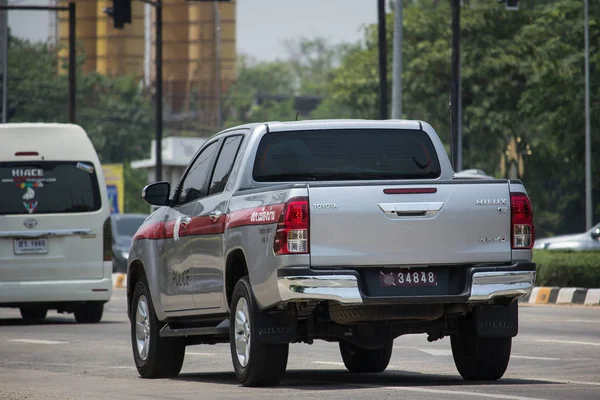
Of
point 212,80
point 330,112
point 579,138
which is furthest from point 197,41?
point 579,138

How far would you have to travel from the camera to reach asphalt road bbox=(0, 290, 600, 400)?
10383 mm

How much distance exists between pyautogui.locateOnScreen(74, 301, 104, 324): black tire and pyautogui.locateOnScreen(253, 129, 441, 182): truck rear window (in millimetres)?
10380

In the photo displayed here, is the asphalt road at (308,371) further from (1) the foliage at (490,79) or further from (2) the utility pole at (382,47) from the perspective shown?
(1) the foliage at (490,79)

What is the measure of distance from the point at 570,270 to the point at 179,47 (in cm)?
10596

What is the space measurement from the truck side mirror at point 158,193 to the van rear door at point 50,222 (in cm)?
854

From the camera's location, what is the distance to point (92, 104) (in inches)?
4149

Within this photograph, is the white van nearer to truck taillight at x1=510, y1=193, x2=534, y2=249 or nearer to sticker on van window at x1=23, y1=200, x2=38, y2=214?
sticker on van window at x1=23, y1=200, x2=38, y2=214

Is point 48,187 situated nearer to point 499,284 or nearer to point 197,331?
point 197,331

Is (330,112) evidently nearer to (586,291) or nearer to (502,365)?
(586,291)

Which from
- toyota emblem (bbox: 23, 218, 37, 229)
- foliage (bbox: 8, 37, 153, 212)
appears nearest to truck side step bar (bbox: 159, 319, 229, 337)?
toyota emblem (bbox: 23, 218, 37, 229)

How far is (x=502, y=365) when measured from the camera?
11.1 meters

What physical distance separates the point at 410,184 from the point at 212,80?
4594 inches

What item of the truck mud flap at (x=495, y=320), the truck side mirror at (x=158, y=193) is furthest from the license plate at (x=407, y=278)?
the truck side mirror at (x=158, y=193)

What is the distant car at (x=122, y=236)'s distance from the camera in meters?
40.8
